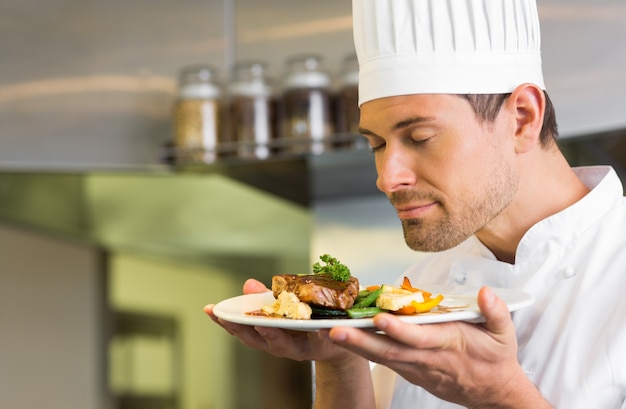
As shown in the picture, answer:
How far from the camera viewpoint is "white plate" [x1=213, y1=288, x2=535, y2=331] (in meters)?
0.86

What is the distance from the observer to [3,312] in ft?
8.73

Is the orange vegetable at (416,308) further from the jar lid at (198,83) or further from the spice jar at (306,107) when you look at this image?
the jar lid at (198,83)

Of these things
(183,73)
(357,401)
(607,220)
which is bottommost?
(357,401)

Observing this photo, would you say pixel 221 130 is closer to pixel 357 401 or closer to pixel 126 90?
pixel 126 90

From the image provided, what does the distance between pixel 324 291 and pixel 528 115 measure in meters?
0.41

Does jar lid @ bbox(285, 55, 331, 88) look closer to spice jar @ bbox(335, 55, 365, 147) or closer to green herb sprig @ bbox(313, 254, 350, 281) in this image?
spice jar @ bbox(335, 55, 365, 147)

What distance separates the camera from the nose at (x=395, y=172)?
1.13 metres

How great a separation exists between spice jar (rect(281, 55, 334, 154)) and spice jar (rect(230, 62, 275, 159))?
0.04 metres

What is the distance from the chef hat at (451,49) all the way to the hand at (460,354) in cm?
39

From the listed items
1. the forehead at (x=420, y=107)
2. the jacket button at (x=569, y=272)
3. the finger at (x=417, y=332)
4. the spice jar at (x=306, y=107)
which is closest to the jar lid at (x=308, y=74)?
the spice jar at (x=306, y=107)

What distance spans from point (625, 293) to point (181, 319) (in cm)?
203

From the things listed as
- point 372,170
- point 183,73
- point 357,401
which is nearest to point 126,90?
point 183,73

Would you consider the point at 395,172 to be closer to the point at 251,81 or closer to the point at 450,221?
the point at 450,221

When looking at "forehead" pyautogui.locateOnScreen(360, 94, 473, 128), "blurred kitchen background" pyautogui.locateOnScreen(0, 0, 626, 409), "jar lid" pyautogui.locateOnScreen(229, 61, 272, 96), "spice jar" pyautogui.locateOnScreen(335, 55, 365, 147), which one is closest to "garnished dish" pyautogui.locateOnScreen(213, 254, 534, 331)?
"forehead" pyautogui.locateOnScreen(360, 94, 473, 128)
